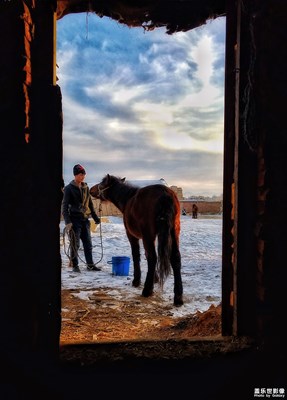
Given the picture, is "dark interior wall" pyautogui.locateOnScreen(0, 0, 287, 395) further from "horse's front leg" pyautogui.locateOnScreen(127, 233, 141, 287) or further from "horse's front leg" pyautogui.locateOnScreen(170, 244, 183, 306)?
"horse's front leg" pyautogui.locateOnScreen(127, 233, 141, 287)

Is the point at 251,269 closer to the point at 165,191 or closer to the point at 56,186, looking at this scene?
the point at 56,186

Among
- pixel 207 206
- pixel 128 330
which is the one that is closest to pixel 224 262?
pixel 128 330

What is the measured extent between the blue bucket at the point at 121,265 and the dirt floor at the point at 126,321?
1.51 m

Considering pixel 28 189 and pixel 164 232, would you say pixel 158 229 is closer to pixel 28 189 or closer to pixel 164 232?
pixel 164 232

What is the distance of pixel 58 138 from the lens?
2.08 m

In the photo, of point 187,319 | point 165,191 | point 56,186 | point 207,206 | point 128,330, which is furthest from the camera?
point 207,206

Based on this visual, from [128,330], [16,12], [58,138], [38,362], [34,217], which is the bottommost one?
[128,330]

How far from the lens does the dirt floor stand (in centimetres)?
385

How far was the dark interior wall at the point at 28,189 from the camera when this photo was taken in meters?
1.97

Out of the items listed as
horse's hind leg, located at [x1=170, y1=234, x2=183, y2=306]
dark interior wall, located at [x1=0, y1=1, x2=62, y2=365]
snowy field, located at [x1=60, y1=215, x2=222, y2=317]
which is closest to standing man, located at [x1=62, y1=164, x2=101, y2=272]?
snowy field, located at [x1=60, y1=215, x2=222, y2=317]

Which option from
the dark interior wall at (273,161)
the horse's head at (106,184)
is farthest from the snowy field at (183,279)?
the dark interior wall at (273,161)

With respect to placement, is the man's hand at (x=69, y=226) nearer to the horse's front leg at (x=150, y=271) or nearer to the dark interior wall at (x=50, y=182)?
the horse's front leg at (x=150, y=271)

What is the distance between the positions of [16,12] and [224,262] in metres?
1.88

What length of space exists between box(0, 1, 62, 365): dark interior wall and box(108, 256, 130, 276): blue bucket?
5.13 m
